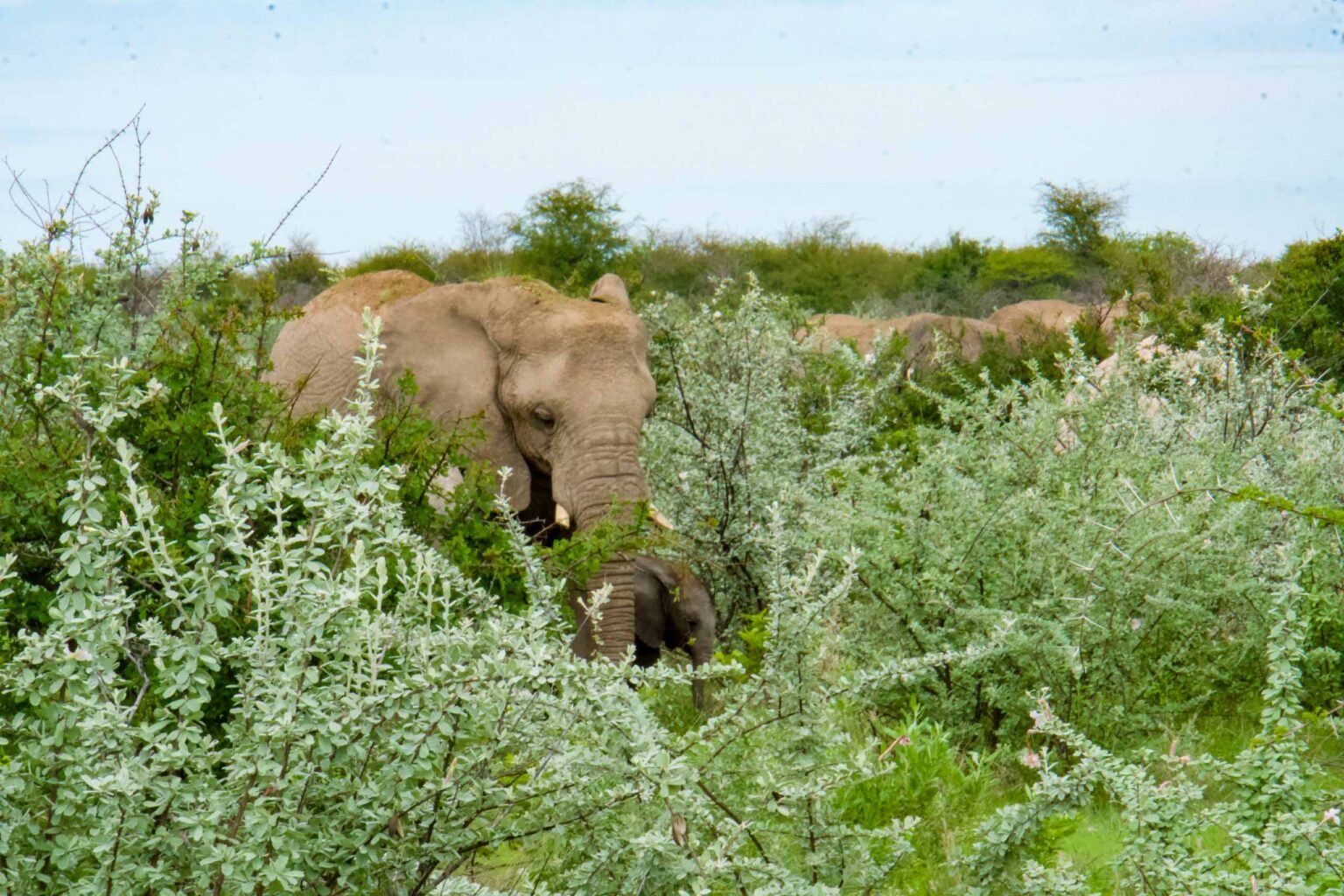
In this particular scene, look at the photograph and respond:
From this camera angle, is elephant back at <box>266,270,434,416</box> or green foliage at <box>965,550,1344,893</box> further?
elephant back at <box>266,270,434,416</box>

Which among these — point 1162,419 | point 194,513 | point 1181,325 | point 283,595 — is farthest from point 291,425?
point 1181,325

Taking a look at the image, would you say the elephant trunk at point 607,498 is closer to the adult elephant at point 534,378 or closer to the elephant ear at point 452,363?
the adult elephant at point 534,378

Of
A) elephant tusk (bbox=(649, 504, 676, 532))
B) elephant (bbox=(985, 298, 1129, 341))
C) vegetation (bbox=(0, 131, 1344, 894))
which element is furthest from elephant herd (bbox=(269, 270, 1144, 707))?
elephant (bbox=(985, 298, 1129, 341))

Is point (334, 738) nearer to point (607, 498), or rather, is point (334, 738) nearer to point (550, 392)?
point (607, 498)

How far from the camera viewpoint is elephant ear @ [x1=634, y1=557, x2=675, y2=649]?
7.54 metres

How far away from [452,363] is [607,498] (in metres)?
1.29

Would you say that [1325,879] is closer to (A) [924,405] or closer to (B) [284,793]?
(B) [284,793]

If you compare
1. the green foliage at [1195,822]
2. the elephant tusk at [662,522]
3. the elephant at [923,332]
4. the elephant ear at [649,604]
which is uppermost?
the green foliage at [1195,822]

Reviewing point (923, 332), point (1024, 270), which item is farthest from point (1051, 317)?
point (1024, 270)

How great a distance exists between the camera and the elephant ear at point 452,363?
783 centimetres

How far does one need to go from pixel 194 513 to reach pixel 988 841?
2000 mm

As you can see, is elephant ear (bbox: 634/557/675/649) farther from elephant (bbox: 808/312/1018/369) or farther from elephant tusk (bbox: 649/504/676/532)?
elephant (bbox: 808/312/1018/369)

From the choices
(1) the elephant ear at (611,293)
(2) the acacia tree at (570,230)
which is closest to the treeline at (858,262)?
(2) the acacia tree at (570,230)

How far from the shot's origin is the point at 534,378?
7.66 metres
